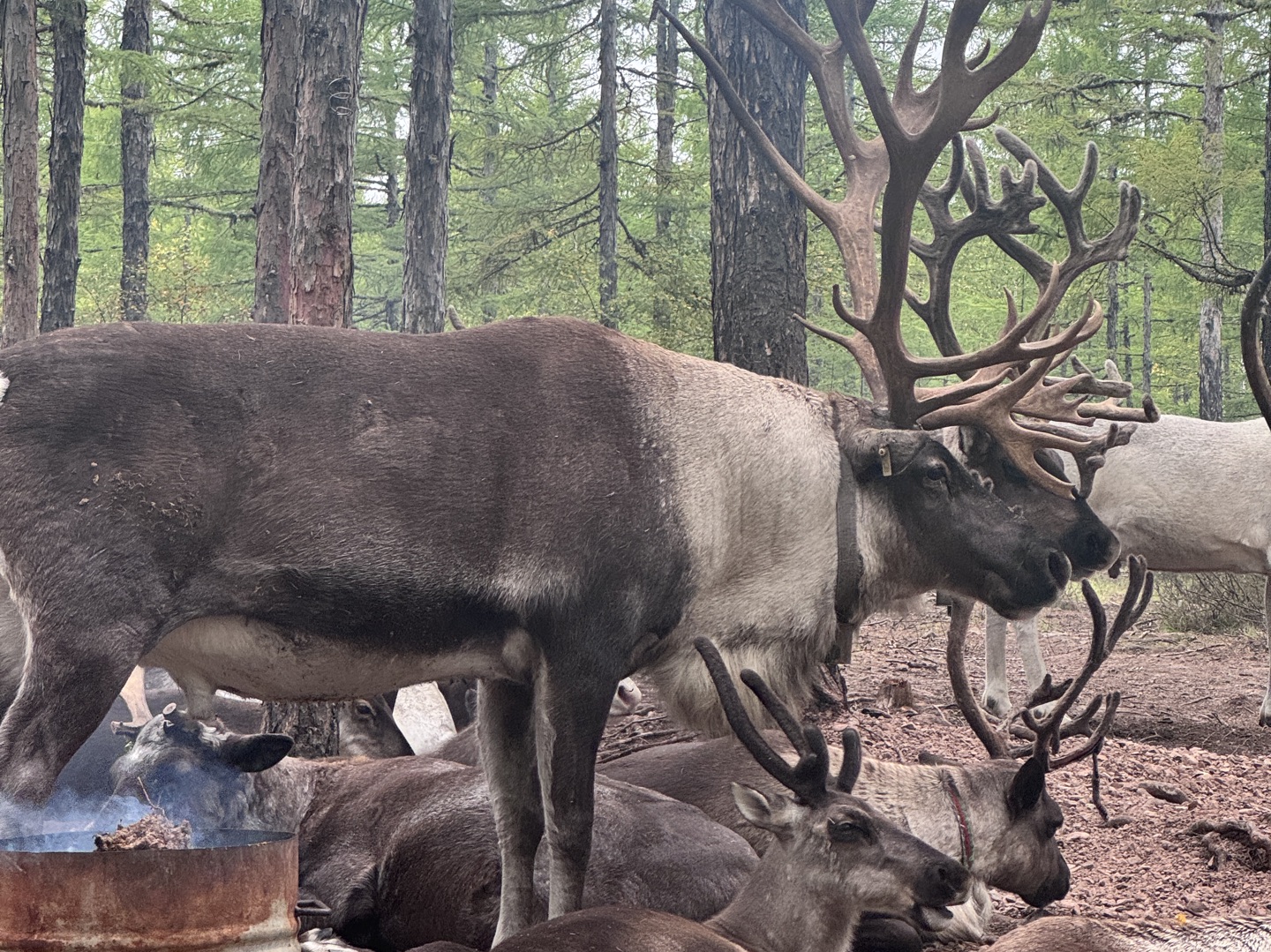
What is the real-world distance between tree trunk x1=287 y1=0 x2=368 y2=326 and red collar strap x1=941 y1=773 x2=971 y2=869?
12.4 feet

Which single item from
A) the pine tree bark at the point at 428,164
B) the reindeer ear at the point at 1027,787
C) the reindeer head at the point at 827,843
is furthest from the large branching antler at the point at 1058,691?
the pine tree bark at the point at 428,164

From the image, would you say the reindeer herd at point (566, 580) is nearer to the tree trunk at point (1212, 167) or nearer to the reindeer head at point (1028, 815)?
the reindeer head at point (1028, 815)

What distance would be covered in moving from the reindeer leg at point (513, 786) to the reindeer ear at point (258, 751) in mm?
792

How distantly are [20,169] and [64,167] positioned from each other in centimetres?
247

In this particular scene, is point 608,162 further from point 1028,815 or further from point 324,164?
point 1028,815

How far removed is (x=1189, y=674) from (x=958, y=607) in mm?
7289

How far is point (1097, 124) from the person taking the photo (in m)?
19.3

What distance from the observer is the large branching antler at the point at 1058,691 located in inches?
226

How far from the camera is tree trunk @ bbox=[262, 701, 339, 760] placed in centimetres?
686

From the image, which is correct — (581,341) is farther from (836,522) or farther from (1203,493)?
(1203,493)

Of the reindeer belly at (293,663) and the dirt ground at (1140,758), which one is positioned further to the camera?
the dirt ground at (1140,758)

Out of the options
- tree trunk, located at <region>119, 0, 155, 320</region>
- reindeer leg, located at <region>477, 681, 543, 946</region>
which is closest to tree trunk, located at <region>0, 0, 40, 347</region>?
tree trunk, located at <region>119, 0, 155, 320</region>

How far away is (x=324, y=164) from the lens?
285 inches

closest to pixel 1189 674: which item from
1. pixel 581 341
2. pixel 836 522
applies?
pixel 836 522
